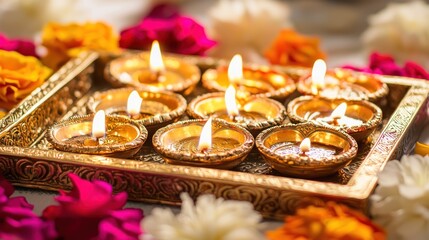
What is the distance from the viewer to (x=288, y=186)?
0.97m

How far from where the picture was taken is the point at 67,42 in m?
Answer: 1.49

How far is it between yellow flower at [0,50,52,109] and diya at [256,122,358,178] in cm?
40

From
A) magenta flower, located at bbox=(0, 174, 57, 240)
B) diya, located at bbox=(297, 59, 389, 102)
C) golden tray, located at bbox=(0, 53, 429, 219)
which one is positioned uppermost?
diya, located at bbox=(297, 59, 389, 102)

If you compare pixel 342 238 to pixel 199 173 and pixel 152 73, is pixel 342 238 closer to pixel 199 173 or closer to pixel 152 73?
pixel 199 173

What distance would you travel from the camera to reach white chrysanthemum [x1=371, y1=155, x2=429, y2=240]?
2.99 feet

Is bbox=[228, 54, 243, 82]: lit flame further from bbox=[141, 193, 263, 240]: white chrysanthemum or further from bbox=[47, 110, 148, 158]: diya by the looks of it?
bbox=[141, 193, 263, 240]: white chrysanthemum

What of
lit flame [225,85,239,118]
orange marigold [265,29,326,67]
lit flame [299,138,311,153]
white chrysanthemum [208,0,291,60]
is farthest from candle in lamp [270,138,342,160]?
white chrysanthemum [208,0,291,60]

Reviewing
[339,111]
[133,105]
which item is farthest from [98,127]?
[339,111]

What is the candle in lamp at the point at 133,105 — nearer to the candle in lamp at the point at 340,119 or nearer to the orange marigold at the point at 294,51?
the candle in lamp at the point at 340,119

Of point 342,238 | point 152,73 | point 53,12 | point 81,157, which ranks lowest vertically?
point 342,238

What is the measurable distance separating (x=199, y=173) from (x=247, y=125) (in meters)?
0.18

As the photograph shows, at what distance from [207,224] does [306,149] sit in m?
0.24

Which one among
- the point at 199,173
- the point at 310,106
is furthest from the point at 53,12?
the point at 199,173

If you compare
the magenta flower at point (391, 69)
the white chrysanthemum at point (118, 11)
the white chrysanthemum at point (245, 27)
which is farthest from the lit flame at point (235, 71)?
the white chrysanthemum at point (118, 11)
